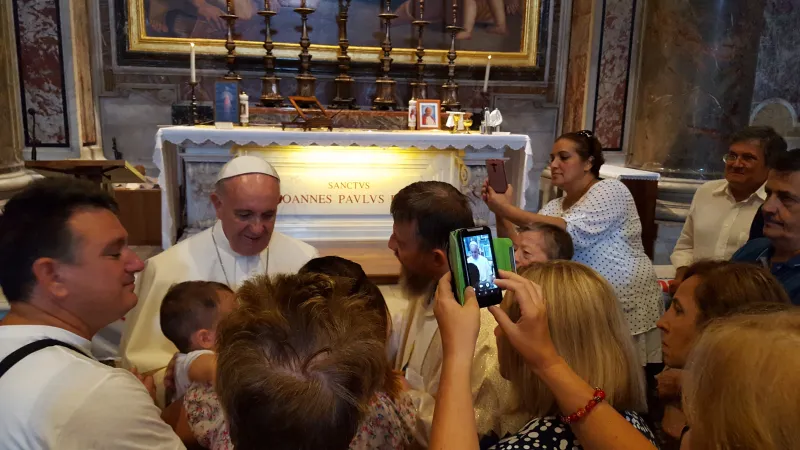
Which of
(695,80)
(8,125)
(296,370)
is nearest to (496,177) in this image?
(296,370)

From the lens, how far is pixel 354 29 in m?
7.33

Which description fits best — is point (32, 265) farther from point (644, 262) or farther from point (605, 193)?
point (644, 262)

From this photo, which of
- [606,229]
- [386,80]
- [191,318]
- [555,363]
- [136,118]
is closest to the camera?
[555,363]

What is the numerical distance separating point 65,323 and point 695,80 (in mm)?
6635

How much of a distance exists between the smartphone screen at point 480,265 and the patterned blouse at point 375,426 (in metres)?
0.35

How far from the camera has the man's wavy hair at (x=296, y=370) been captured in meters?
1.05

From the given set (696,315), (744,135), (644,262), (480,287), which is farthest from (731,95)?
(480,287)

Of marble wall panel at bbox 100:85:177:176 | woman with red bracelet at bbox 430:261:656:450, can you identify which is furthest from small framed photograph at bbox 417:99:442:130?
woman with red bracelet at bbox 430:261:656:450

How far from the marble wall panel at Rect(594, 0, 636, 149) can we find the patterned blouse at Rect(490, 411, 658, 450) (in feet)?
22.3

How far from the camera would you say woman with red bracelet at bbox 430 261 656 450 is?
132 cm

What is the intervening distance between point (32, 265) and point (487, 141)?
4519 millimetres

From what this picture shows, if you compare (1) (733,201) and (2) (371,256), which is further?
(2) (371,256)

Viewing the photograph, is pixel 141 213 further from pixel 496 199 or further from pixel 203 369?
pixel 203 369

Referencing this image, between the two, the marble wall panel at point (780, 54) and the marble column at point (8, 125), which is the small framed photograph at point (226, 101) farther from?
the marble wall panel at point (780, 54)
